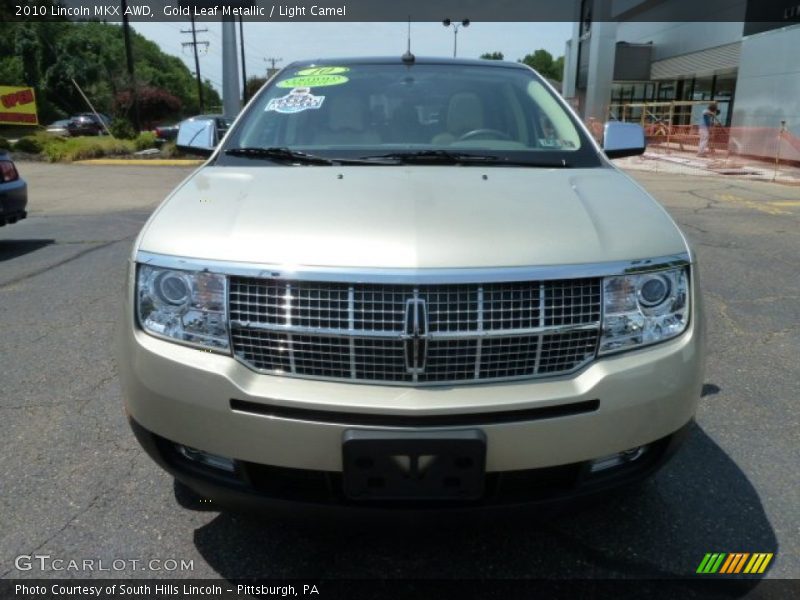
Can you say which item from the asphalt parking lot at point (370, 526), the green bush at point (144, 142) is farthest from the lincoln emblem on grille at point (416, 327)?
the green bush at point (144, 142)

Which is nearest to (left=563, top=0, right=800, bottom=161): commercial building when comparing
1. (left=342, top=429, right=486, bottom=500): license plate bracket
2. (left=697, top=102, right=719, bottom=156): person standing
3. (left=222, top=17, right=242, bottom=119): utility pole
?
(left=697, top=102, right=719, bottom=156): person standing

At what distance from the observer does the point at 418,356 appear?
6.04 feet

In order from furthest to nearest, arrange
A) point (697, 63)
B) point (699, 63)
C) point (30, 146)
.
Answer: point (697, 63) → point (699, 63) → point (30, 146)

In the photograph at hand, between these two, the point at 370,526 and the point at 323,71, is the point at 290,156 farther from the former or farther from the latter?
the point at 370,526

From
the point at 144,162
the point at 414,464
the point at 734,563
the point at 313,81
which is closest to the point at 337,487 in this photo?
the point at 414,464

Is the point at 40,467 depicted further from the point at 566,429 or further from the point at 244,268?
the point at 566,429

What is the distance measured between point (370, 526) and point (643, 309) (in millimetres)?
1049

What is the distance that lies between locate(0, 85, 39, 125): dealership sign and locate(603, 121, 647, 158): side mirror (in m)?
27.5

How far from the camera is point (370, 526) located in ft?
6.14

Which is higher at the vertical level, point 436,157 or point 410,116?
point 410,116

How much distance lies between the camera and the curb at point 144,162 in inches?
798

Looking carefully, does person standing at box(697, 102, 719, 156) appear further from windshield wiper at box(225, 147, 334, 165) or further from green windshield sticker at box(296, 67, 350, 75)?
windshield wiper at box(225, 147, 334, 165)

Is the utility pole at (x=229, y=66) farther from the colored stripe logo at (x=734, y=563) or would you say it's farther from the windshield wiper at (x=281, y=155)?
the colored stripe logo at (x=734, y=563)

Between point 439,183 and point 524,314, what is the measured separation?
72cm
